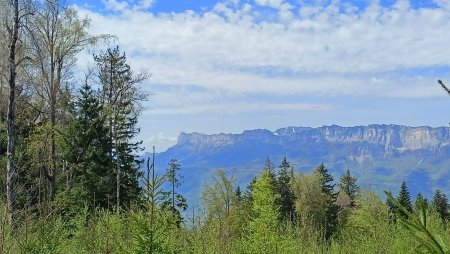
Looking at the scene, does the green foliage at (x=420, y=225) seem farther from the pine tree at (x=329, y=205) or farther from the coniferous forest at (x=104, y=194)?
the pine tree at (x=329, y=205)

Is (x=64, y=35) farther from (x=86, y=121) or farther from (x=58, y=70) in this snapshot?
(x=86, y=121)

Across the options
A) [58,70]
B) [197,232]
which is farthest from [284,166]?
[197,232]

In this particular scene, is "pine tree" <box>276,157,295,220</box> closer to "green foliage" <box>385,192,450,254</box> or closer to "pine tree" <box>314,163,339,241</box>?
"pine tree" <box>314,163,339,241</box>

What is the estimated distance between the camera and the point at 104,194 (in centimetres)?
2783

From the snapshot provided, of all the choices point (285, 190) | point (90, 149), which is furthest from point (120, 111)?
point (285, 190)

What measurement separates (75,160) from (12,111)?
1393 centimetres

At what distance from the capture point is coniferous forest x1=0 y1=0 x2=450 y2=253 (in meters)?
5.53

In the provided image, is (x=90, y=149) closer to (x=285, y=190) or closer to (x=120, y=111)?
(x=120, y=111)

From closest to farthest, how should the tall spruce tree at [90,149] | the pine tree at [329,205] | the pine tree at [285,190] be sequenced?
the tall spruce tree at [90,149] < the pine tree at [329,205] < the pine tree at [285,190]

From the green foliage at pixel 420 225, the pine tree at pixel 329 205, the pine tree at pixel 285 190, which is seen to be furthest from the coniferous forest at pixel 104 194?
the pine tree at pixel 329 205

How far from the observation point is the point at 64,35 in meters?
23.5

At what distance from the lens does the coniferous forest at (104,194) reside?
5.53m

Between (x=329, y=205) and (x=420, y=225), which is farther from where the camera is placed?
(x=329, y=205)

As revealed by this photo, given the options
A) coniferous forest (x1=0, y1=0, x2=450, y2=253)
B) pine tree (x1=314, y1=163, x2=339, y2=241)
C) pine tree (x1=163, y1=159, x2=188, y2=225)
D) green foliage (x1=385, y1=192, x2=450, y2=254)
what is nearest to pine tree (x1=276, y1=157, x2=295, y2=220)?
pine tree (x1=314, y1=163, x2=339, y2=241)
